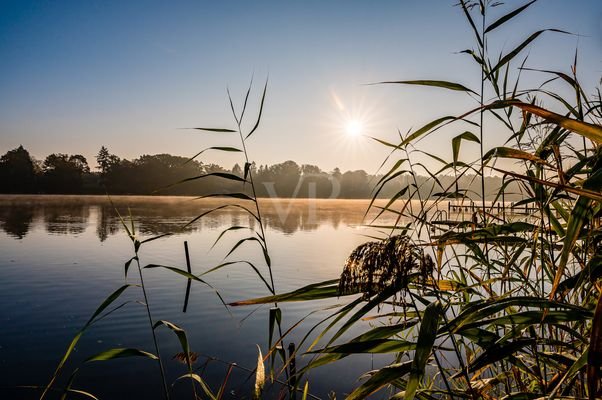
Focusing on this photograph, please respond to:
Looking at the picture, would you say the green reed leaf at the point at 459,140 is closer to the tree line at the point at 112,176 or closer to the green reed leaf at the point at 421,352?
the green reed leaf at the point at 421,352

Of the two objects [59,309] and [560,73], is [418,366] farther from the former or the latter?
[59,309]

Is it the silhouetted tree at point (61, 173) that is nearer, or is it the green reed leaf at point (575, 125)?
the green reed leaf at point (575, 125)

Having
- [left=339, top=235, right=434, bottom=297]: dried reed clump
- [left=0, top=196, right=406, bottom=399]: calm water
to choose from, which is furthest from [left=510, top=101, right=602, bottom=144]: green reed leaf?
[left=0, top=196, right=406, bottom=399]: calm water

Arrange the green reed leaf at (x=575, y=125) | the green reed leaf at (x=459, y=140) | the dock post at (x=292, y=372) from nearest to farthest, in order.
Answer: the green reed leaf at (x=575, y=125), the dock post at (x=292, y=372), the green reed leaf at (x=459, y=140)

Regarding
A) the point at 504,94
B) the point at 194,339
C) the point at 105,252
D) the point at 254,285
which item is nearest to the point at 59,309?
the point at 194,339

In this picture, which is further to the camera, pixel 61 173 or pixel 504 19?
pixel 61 173

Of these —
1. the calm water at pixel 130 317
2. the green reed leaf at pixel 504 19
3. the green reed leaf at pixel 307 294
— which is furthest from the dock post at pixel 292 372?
the green reed leaf at pixel 504 19

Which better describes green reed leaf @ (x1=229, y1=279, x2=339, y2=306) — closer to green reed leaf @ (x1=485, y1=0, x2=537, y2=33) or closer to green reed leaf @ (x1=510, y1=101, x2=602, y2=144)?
green reed leaf @ (x1=510, y1=101, x2=602, y2=144)

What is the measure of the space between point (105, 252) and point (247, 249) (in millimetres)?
6644

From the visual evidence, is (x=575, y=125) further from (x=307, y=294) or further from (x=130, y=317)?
(x=130, y=317)

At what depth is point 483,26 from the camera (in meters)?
2.04

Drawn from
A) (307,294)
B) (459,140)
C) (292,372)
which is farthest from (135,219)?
(307,294)

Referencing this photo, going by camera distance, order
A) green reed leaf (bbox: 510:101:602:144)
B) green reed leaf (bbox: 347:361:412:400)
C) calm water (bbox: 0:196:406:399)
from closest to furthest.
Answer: green reed leaf (bbox: 510:101:602:144), green reed leaf (bbox: 347:361:412:400), calm water (bbox: 0:196:406:399)

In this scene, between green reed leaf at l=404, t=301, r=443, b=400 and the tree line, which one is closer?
green reed leaf at l=404, t=301, r=443, b=400
